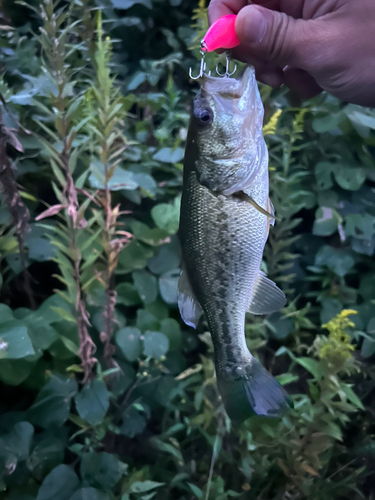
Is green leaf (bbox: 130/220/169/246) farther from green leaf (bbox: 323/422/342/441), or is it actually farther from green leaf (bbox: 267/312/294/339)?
green leaf (bbox: 323/422/342/441)

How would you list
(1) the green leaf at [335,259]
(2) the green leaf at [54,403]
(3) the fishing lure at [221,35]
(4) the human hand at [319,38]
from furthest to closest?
(1) the green leaf at [335,259] → (2) the green leaf at [54,403] → (4) the human hand at [319,38] → (3) the fishing lure at [221,35]

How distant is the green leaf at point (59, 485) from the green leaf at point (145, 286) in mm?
463

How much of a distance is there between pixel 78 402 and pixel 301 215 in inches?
43.8

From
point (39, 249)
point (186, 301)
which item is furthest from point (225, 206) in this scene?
point (39, 249)

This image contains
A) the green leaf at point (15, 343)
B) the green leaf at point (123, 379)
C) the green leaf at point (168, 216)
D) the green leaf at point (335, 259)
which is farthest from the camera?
the green leaf at point (335, 259)

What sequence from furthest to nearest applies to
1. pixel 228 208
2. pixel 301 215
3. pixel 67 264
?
pixel 301 215, pixel 67 264, pixel 228 208

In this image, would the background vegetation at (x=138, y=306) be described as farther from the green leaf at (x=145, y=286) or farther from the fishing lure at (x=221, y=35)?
the fishing lure at (x=221, y=35)

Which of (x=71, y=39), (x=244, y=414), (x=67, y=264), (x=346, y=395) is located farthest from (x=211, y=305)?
(x=71, y=39)

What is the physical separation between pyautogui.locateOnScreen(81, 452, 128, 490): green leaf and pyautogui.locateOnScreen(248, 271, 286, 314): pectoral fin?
563 millimetres

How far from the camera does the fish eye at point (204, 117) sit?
62cm

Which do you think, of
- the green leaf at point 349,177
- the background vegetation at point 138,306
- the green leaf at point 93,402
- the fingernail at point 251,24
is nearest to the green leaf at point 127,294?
the background vegetation at point 138,306

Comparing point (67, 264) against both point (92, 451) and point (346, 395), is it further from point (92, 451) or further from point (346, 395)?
point (346, 395)

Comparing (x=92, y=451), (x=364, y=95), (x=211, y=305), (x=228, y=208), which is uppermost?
(x=364, y=95)

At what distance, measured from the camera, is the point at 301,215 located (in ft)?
5.08
